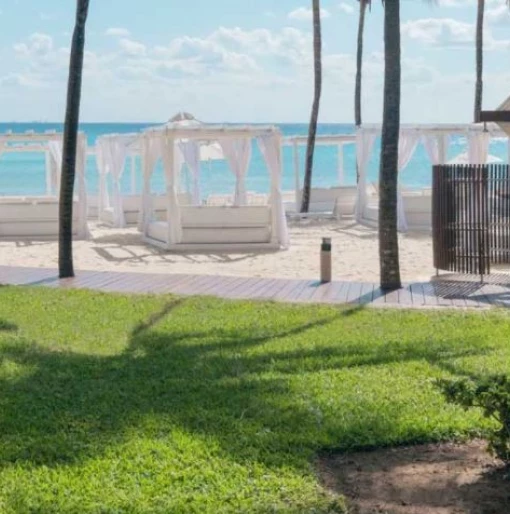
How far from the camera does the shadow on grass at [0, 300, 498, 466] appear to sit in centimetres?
527

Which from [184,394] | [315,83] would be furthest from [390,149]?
[315,83]

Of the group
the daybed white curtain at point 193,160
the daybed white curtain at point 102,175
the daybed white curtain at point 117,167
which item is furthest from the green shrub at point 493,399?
the daybed white curtain at point 102,175

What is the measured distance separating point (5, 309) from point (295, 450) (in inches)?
229

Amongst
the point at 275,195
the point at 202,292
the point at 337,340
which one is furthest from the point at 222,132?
the point at 337,340

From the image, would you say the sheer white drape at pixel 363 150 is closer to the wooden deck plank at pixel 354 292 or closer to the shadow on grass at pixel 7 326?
the wooden deck plank at pixel 354 292

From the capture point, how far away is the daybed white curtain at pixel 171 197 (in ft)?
59.2

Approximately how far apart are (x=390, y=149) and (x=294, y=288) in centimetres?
212

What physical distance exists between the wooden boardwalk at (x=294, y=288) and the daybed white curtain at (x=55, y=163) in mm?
8900

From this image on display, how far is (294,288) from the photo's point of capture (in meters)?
11.9

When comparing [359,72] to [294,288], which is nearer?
[294,288]

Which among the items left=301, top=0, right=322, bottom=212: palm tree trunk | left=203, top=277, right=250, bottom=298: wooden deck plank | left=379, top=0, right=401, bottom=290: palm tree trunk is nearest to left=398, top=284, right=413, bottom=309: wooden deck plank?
left=379, top=0, right=401, bottom=290: palm tree trunk

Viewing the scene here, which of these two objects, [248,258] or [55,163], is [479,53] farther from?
[248,258]

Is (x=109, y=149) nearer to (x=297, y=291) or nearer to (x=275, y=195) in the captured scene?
(x=275, y=195)

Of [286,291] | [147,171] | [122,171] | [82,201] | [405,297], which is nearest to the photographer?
[405,297]
